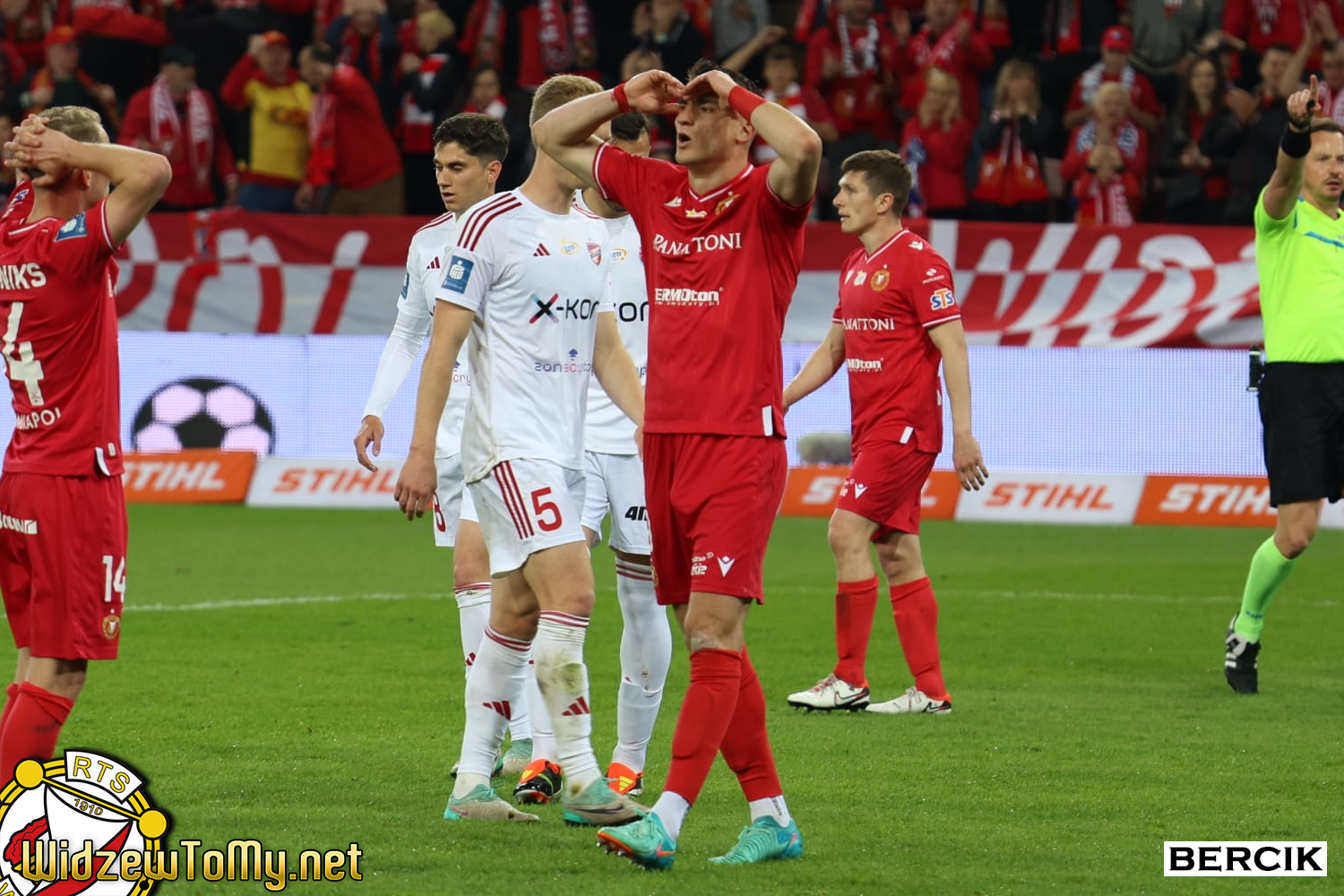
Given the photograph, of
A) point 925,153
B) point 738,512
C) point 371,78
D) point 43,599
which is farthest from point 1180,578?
point 371,78

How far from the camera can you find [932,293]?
28.6 ft

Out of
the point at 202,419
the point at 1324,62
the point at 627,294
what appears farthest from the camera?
the point at 1324,62

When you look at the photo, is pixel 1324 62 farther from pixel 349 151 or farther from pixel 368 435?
pixel 368 435

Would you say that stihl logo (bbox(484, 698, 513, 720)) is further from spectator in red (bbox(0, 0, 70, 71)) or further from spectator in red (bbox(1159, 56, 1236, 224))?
spectator in red (bbox(0, 0, 70, 71))

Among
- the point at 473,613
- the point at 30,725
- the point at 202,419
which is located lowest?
the point at 202,419

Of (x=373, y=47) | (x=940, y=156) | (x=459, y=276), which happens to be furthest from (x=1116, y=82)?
(x=459, y=276)

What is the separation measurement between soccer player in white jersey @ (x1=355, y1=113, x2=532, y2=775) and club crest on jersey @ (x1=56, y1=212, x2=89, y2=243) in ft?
4.57

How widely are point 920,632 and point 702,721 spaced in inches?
134

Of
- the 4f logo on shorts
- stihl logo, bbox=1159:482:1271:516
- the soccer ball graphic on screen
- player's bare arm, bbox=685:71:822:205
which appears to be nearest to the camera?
the 4f logo on shorts

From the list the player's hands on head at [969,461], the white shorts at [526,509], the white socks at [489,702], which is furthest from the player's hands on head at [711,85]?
the player's hands on head at [969,461]

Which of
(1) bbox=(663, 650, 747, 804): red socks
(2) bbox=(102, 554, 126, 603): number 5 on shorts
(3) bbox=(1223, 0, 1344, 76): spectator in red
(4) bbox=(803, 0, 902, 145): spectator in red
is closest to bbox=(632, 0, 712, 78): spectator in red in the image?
(4) bbox=(803, 0, 902, 145): spectator in red

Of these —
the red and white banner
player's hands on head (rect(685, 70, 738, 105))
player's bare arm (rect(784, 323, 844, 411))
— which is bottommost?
the red and white banner

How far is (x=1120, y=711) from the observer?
864 centimetres

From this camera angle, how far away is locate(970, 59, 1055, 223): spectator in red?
18.8 m
